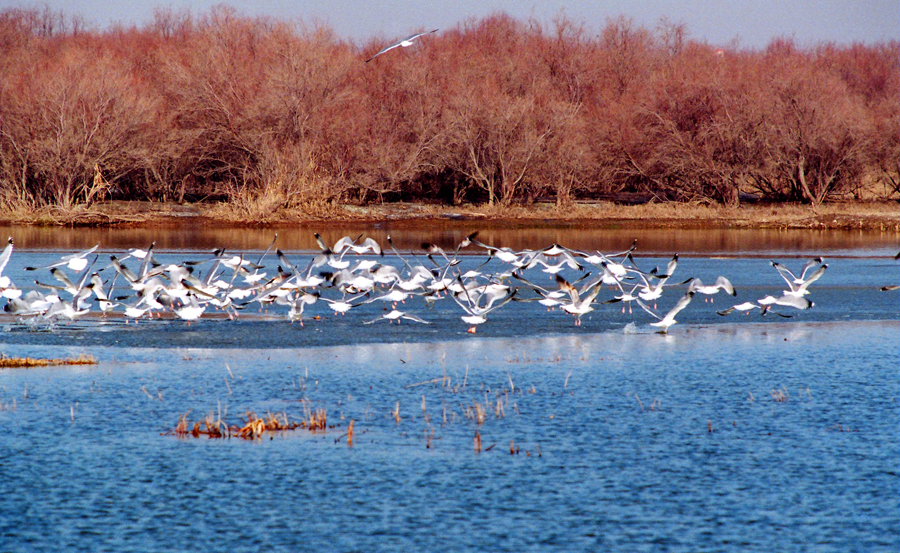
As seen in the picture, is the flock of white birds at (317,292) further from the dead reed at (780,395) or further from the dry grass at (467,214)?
the dry grass at (467,214)

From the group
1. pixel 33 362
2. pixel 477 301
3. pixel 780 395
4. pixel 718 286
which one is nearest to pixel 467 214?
pixel 718 286

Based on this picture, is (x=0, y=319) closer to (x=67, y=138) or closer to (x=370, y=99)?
(x=67, y=138)

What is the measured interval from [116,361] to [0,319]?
14.0 feet

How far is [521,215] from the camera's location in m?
42.2

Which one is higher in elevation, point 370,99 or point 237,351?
point 370,99

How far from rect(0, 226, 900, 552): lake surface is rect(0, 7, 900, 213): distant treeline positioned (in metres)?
28.7

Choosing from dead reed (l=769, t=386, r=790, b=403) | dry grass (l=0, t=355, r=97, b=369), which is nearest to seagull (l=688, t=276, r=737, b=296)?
dead reed (l=769, t=386, r=790, b=403)

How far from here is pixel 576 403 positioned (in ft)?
30.3

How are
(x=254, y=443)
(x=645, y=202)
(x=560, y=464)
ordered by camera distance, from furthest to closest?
(x=645, y=202), (x=254, y=443), (x=560, y=464)

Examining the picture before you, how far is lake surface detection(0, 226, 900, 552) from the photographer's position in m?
6.20

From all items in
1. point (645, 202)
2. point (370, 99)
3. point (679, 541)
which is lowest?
point (679, 541)

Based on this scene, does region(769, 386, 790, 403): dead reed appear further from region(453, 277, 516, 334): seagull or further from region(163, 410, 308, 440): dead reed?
region(453, 277, 516, 334): seagull

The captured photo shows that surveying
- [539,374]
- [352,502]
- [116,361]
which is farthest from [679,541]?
[116,361]

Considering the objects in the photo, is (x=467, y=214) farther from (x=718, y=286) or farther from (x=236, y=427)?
(x=236, y=427)
